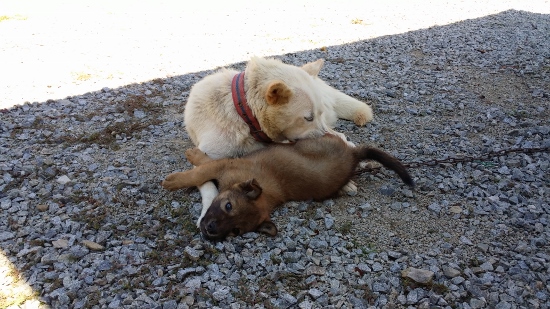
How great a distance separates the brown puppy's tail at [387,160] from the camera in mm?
→ 4164

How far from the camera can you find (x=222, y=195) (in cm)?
396

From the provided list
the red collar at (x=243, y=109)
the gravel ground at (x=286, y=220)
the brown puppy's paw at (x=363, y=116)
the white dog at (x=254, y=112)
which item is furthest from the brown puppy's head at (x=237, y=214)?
the brown puppy's paw at (x=363, y=116)

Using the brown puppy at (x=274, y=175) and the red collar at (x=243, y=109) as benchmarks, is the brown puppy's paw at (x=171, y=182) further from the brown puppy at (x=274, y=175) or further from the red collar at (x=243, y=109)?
the red collar at (x=243, y=109)

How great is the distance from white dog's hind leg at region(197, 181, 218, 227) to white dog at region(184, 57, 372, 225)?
0.01 metres

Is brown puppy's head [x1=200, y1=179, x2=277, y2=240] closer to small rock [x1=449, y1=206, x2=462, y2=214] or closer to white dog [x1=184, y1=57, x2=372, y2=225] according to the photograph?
white dog [x1=184, y1=57, x2=372, y2=225]

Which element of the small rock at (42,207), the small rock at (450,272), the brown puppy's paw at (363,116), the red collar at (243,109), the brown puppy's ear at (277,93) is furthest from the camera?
the brown puppy's paw at (363,116)

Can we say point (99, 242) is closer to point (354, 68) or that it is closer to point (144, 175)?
point (144, 175)

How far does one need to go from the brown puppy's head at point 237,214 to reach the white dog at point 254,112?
0.36 meters

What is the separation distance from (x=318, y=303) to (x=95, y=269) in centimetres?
175

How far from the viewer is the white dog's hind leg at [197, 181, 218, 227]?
403cm

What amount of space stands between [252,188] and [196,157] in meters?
0.95

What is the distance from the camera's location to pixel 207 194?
4.14 metres

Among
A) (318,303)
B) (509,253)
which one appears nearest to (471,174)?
(509,253)

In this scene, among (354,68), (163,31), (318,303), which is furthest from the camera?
(163,31)
